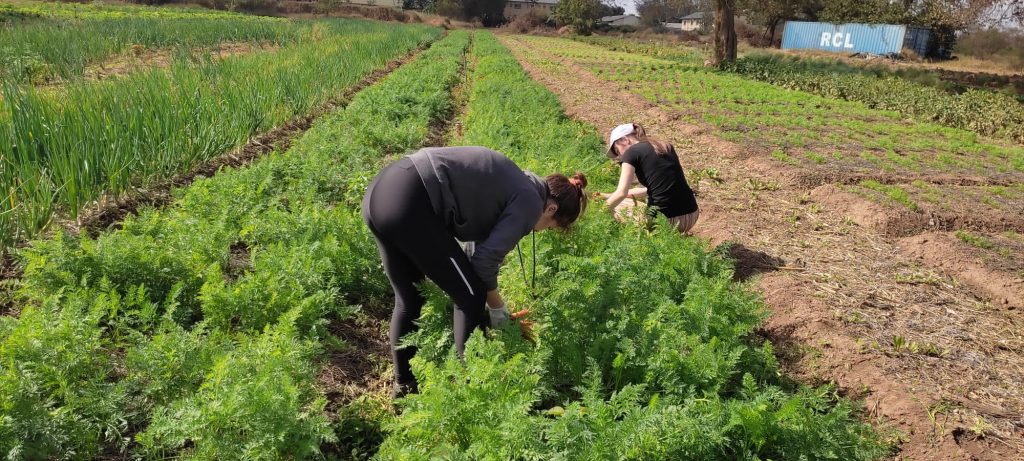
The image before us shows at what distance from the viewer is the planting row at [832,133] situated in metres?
9.91

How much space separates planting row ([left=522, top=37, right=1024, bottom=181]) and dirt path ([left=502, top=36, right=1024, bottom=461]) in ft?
9.18

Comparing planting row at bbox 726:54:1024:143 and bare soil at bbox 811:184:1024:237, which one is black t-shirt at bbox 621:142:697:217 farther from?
planting row at bbox 726:54:1024:143

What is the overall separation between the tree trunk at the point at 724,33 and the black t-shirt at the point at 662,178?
2520 centimetres

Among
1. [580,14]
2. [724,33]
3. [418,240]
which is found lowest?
[418,240]

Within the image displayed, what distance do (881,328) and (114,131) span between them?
655 centimetres

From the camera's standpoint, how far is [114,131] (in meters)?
5.69

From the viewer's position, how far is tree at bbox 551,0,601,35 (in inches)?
2864

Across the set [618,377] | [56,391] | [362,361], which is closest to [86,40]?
[362,361]

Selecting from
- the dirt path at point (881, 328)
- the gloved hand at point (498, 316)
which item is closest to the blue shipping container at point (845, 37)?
the dirt path at point (881, 328)

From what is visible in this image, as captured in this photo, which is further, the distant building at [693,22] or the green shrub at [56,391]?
the distant building at [693,22]

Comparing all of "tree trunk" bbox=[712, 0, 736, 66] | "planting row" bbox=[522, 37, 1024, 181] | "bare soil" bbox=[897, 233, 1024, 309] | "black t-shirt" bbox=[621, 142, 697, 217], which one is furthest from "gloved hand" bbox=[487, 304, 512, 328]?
"tree trunk" bbox=[712, 0, 736, 66]

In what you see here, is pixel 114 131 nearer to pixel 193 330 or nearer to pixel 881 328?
pixel 193 330

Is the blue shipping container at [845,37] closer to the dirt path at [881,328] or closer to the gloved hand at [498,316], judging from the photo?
the dirt path at [881,328]

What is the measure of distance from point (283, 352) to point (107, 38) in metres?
18.2
